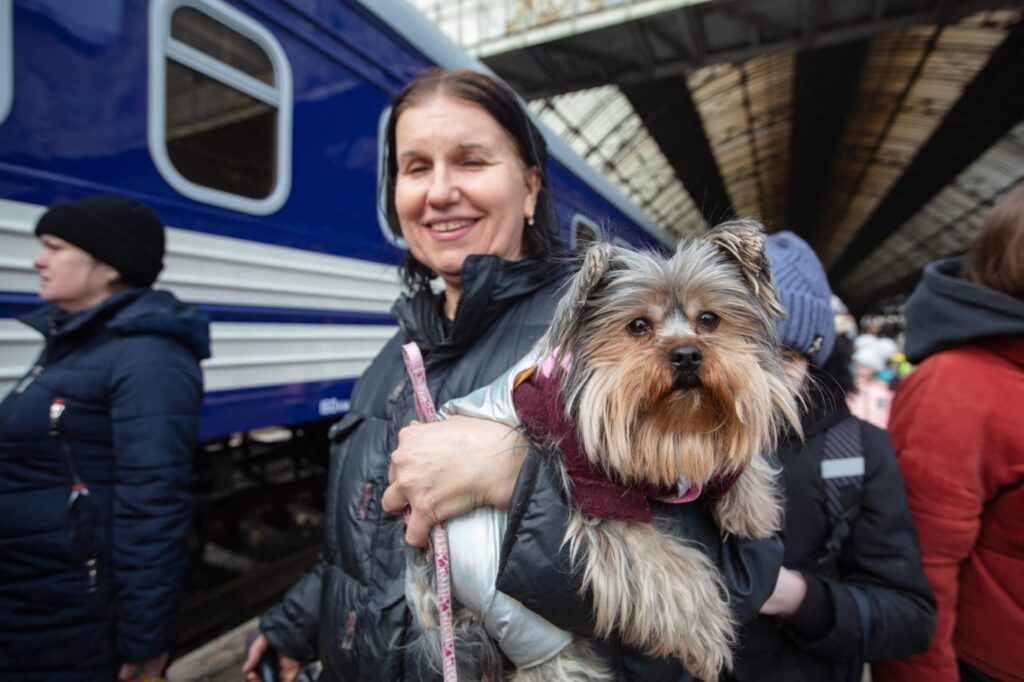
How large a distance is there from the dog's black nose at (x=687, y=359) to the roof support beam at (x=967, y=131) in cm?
1168

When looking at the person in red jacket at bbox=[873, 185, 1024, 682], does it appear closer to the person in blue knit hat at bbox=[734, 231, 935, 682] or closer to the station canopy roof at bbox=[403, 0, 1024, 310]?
the person in blue knit hat at bbox=[734, 231, 935, 682]

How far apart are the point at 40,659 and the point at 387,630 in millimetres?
1386

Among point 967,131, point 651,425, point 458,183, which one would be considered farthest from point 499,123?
point 967,131

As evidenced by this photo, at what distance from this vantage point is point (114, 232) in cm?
185

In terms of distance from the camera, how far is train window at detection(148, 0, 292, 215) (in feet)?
7.69

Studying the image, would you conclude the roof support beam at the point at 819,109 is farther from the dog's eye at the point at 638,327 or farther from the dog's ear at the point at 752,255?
the dog's eye at the point at 638,327

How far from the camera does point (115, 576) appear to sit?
66.2 inches

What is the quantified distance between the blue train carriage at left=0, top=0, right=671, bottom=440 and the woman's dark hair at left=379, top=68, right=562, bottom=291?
24cm

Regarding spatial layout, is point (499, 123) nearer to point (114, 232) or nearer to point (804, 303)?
point (804, 303)

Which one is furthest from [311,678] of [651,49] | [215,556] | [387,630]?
[651,49]

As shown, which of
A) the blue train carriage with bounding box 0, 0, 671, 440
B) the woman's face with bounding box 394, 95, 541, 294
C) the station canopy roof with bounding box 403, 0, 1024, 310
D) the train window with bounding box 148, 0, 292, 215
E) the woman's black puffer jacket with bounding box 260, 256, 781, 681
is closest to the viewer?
the woman's black puffer jacket with bounding box 260, 256, 781, 681

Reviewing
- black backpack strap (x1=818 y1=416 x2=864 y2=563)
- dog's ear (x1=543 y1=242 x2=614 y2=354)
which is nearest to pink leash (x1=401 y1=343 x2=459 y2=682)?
dog's ear (x1=543 y1=242 x2=614 y2=354)

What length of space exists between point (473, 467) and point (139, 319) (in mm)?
1427

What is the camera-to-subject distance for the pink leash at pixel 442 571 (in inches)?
38.3
